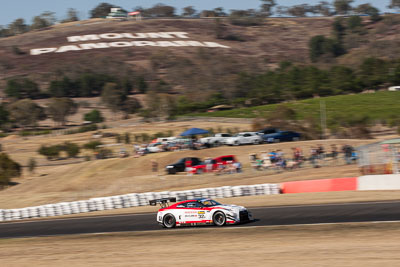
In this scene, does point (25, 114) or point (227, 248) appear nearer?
point (227, 248)

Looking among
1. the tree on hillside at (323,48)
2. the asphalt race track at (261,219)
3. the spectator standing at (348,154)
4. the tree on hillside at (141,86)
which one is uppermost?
the tree on hillside at (323,48)

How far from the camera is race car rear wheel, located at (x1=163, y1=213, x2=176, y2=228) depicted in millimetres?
16828

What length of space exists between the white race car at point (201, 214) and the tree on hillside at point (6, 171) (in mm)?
24629

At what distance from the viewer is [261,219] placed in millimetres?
17266

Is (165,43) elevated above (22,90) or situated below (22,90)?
above

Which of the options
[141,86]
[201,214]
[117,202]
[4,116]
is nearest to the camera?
[201,214]

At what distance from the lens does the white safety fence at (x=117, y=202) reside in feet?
81.5

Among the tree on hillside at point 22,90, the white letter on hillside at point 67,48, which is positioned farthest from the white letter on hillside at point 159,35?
the tree on hillside at point 22,90

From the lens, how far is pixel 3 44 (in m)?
143

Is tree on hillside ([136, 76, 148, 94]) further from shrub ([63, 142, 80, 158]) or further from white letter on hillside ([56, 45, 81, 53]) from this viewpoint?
shrub ([63, 142, 80, 158])

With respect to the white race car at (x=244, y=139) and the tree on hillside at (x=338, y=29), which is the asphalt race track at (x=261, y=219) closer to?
the white race car at (x=244, y=139)

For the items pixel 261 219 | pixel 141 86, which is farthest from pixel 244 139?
pixel 141 86

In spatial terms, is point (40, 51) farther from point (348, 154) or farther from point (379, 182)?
point (379, 182)

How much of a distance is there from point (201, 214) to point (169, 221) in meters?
1.34
